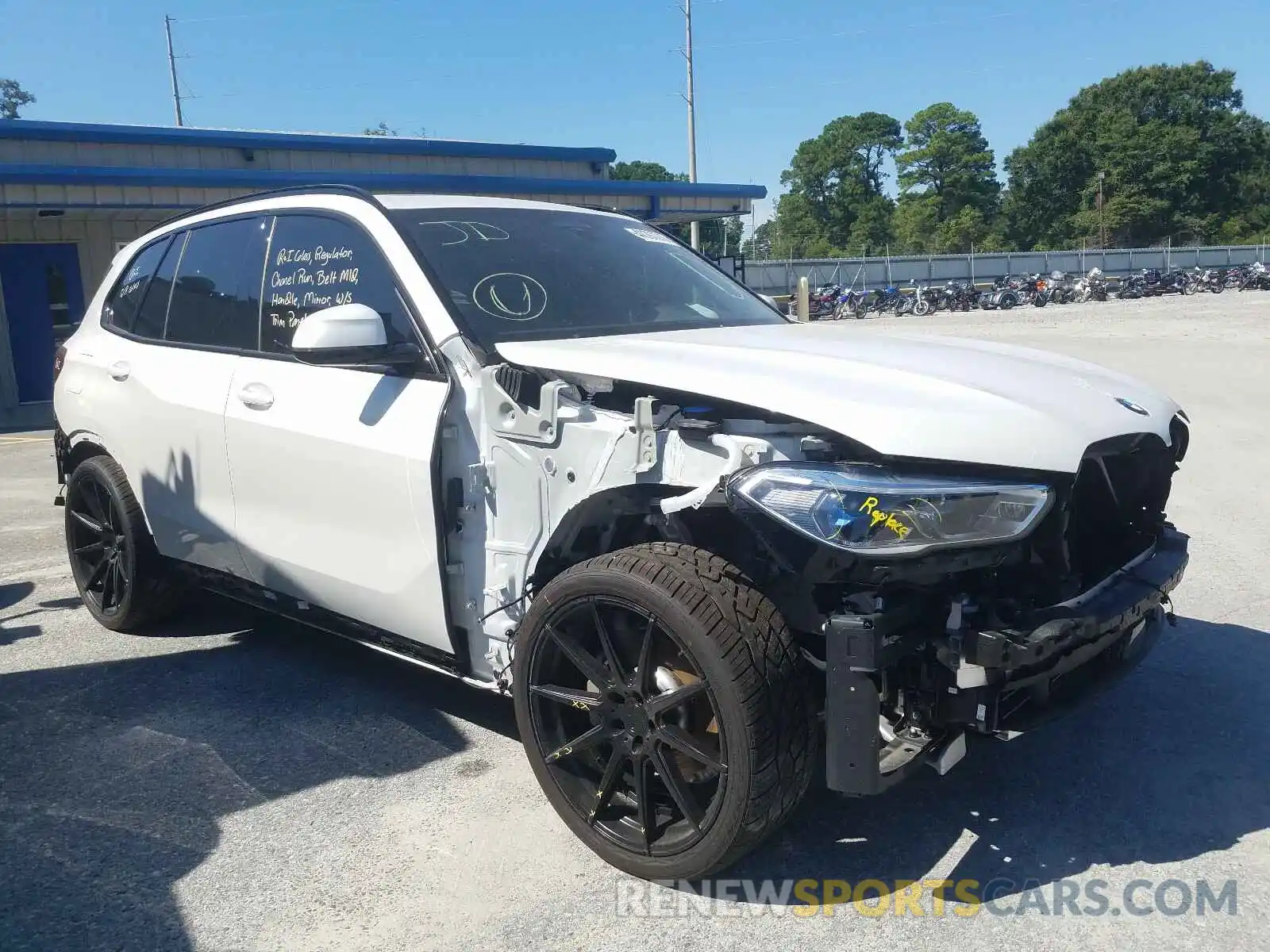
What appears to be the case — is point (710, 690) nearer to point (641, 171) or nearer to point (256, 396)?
point (256, 396)

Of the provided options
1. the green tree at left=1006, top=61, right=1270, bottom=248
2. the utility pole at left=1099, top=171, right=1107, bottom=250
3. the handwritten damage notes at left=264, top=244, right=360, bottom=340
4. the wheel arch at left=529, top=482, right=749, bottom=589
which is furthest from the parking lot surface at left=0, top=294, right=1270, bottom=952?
the green tree at left=1006, top=61, right=1270, bottom=248

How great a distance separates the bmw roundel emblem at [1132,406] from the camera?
3.03 metres

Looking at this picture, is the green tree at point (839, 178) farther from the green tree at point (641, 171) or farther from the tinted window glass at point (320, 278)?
the tinted window glass at point (320, 278)

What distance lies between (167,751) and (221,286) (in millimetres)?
1780

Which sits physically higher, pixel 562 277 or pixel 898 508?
pixel 562 277

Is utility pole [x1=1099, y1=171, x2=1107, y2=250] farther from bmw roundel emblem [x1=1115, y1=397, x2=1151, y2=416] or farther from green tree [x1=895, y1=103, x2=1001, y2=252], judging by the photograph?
bmw roundel emblem [x1=1115, y1=397, x2=1151, y2=416]

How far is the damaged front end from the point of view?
244cm

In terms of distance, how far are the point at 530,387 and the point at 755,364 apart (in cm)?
66

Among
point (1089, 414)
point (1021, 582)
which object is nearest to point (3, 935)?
point (1021, 582)

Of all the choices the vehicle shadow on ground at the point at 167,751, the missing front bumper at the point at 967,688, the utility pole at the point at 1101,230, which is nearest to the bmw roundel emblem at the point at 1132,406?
the missing front bumper at the point at 967,688

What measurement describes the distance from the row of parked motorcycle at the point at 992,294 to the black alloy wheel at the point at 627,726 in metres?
33.9

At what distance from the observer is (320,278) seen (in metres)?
3.81

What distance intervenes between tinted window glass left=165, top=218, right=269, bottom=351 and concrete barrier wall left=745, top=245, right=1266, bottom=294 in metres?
33.1

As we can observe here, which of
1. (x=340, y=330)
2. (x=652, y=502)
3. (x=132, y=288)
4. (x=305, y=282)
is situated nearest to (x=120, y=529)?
(x=132, y=288)
